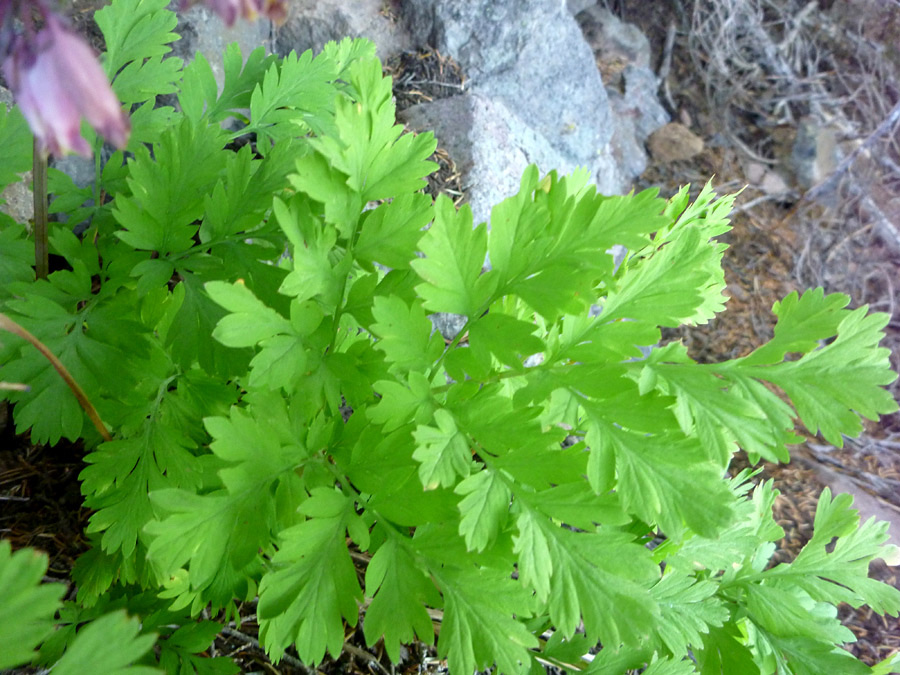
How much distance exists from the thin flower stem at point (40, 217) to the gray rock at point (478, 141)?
1362 millimetres

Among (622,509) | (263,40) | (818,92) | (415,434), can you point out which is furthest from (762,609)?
(818,92)

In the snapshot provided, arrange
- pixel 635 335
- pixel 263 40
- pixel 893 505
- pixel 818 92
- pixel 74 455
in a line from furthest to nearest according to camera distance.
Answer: pixel 818 92
pixel 893 505
pixel 263 40
pixel 74 455
pixel 635 335

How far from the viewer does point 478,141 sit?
7.43ft

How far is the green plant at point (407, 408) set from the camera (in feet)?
3.13

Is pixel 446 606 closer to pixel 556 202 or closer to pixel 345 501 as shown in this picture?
pixel 345 501

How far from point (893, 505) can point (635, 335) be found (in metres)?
2.25

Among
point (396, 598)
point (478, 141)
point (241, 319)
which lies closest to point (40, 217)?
point (241, 319)

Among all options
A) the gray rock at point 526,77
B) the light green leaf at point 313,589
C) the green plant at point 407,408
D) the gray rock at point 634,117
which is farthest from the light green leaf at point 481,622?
the gray rock at point 634,117

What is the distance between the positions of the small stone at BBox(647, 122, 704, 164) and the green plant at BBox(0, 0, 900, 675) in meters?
2.59

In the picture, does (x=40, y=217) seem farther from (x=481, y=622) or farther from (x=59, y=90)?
(x=481, y=622)

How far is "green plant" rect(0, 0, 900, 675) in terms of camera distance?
954 millimetres

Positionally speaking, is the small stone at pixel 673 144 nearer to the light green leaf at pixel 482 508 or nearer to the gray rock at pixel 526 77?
the gray rock at pixel 526 77

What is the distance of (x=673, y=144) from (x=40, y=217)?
11.2 ft

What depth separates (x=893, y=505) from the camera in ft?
8.28
